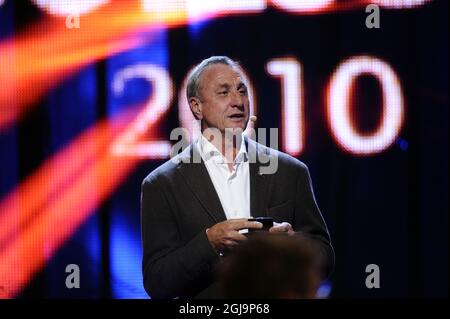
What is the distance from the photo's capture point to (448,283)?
3.58m

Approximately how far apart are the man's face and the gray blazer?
130 mm

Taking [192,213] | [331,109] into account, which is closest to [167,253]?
[192,213]

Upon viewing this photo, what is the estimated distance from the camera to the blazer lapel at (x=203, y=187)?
2.49 m

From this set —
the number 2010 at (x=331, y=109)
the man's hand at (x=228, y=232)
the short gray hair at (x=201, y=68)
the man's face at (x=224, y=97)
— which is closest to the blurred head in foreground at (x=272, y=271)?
the man's hand at (x=228, y=232)

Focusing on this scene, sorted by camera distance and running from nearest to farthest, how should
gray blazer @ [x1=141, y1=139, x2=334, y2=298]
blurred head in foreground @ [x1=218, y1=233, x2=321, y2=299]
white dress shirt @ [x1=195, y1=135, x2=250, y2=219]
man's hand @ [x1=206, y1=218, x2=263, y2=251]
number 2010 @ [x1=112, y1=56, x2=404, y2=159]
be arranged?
blurred head in foreground @ [x1=218, y1=233, x2=321, y2=299] < man's hand @ [x1=206, y1=218, x2=263, y2=251] < gray blazer @ [x1=141, y1=139, x2=334, y2=298] < white dress shirt @ [x1=195, y1=135, x2=250, y2=219] < number 2010 @ [x1=112, y1=56, x2=404, y2=159]

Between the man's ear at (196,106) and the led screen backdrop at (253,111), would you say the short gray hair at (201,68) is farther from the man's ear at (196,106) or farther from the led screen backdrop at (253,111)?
the led screen backdrop at (253,111)

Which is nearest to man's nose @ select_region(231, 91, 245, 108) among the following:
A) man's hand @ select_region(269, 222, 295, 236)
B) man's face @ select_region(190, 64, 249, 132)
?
man's face @ select_region(190, 64, 249, 132)

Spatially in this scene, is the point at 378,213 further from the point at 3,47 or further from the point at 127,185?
the point at 3,47

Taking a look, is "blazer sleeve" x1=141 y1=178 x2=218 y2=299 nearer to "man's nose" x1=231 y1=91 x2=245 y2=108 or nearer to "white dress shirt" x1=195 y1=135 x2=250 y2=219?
"white dress shirt" x1=195 y1=135 x2=250 y2=219

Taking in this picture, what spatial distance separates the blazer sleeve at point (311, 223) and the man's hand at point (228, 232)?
283mm

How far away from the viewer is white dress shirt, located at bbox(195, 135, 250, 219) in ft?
8.32

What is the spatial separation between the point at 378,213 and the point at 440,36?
35.3 inches

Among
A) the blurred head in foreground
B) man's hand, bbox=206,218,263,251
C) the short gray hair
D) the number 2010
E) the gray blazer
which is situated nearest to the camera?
the blurred head in foreground
